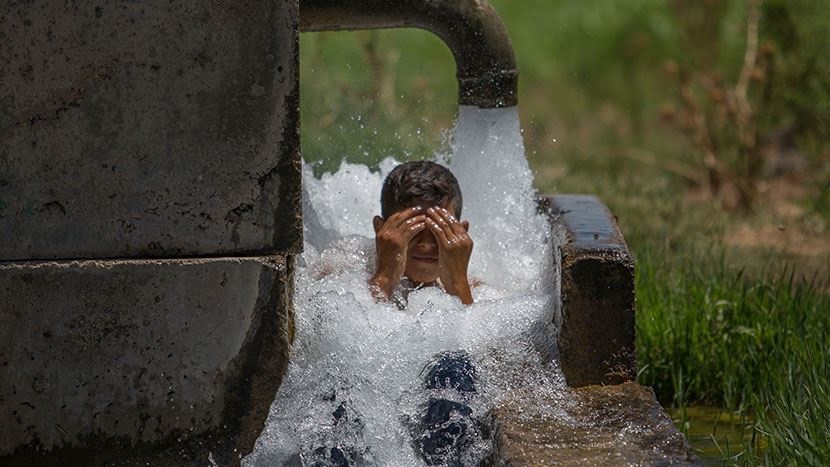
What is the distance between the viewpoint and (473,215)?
5160 millimetres

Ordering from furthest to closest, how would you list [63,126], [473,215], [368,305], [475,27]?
[473,215] < [475,27] < [368,305] < [63,126]

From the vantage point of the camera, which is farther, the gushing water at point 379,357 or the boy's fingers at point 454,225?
the boy's fingers at point 454,225

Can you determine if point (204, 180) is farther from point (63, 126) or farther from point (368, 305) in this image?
point (368, 305)

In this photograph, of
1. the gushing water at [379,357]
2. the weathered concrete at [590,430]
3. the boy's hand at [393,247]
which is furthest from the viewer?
the boy's hand at [393,247]

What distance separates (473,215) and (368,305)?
43.6 inches

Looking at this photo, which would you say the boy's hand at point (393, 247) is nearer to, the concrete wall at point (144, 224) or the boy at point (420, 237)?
the boy at point (420, 237)

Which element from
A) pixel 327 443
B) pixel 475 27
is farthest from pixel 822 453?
pixel 475 27

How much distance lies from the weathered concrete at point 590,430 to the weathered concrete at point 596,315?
0.06m

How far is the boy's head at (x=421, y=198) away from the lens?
4409 millimetres

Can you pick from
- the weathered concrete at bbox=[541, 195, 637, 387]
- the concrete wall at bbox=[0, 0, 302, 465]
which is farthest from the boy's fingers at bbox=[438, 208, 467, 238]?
the concrete wall at bbox=[0, 0, 302, 465]

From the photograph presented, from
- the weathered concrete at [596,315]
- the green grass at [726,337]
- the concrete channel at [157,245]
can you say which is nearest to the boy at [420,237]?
the weathered concrete at [596,315]

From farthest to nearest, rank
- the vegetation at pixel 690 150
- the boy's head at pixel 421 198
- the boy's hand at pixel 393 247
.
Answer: the vegetation at pixel 690 150 → the boy's head at pixel 421 198 → the boy's hand at pixel 393 247

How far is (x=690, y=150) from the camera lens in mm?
11734

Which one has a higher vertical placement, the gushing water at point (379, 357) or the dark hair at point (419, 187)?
the dark hair at point (419, 187)
